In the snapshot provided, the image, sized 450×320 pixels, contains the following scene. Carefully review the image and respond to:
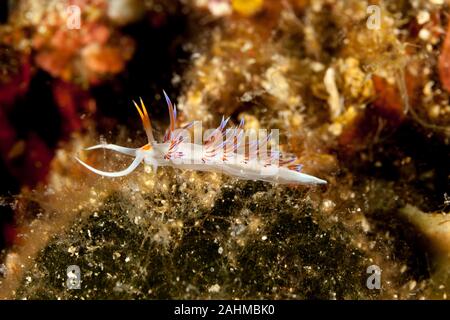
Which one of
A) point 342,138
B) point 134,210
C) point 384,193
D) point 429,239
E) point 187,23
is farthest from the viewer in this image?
point 187,23

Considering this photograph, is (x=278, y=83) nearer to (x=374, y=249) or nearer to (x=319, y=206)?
(x=319, y=206)

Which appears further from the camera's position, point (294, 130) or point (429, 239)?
point (294, 130)

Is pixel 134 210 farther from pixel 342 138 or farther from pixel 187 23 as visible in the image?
pixel 187 23

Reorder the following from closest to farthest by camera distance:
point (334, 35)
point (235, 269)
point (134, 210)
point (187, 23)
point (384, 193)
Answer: point (235, 269) → point (134, 210) → point (384, 193) → point (334, 35) → point (187, 23)

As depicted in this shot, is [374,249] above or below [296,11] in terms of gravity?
below

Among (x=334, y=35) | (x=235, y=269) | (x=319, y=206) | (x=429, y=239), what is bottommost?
(x=235, y=269)

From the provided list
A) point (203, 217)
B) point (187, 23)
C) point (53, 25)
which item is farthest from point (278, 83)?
point (53, 25)
